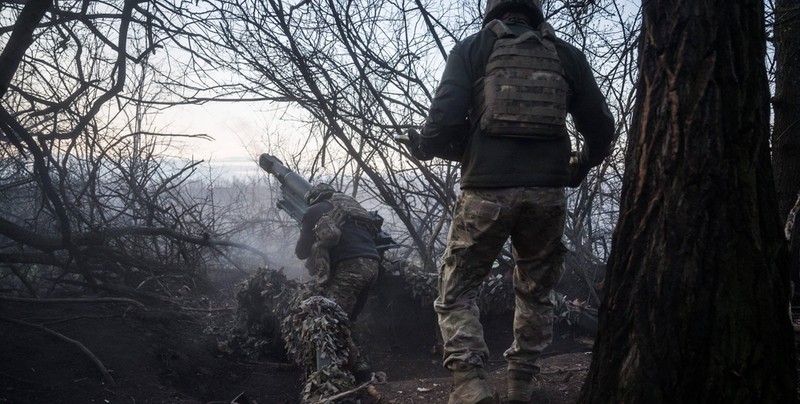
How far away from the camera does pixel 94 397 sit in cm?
355

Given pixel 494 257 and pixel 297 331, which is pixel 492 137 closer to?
pixel 494 257

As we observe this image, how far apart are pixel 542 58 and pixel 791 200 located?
341 cm

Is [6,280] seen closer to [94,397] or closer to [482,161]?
[94,397]

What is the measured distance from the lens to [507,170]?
8.68 feet

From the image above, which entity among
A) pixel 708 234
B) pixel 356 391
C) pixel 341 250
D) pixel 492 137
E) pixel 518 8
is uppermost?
pixel 518 8

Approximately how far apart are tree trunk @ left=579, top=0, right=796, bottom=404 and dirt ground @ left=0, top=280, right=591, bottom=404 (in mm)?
1144

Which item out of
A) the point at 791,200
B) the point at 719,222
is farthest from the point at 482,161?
the point at 791,200

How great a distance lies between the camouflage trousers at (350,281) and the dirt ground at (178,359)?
2.23ft

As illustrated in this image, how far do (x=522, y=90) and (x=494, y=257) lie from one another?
0.79 m

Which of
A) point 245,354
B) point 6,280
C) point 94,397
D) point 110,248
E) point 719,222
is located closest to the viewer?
point 719,222

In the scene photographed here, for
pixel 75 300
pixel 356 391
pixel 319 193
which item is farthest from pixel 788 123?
pixel 75 300

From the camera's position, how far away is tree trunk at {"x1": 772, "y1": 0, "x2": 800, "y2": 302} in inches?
190

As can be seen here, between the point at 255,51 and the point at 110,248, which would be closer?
the point at 255,51

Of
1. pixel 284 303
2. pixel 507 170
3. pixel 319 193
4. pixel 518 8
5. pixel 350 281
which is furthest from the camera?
pixel 319 193
